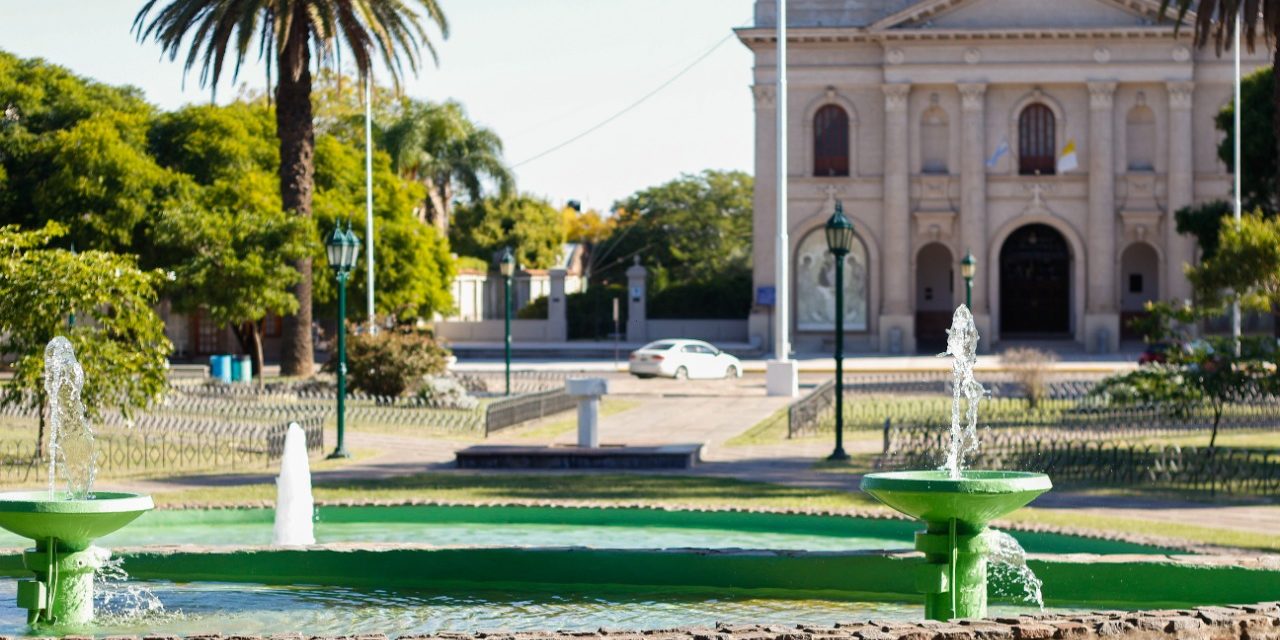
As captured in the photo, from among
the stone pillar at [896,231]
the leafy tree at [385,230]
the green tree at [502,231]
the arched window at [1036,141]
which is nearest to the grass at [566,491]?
the leafy tree at [385,230]

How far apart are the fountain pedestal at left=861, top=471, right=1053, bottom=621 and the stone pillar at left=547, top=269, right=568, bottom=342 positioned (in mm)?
57764

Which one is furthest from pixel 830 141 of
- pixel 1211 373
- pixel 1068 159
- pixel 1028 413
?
pixel 1211 373

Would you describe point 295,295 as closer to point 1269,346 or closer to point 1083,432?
point 1083,432

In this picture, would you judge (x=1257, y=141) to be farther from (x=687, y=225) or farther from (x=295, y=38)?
(x=687, y=225)

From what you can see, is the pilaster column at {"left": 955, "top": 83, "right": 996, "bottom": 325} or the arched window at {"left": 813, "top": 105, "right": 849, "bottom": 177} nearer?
the pilaster column at {"left": 955, "top": 83, "right": 996, "bottom": 325}

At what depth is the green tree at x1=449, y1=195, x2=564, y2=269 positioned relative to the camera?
83.2 metres

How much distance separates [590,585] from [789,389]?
1028 inches

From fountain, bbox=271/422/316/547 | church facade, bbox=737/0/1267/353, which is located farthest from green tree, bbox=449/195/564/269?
fountain, bbox=271/422/316/547

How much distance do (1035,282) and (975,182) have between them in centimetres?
486

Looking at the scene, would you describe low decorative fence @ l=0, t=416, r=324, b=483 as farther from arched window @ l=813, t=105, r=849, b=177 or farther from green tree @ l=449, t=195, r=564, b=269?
green tree @ l=449, t=195, r=564, b=269

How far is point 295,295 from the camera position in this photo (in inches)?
1537

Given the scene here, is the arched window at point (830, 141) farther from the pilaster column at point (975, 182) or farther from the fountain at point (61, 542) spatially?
the fountain at point (61, 542)

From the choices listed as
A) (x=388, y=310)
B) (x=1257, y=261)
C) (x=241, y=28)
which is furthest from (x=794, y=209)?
(x=1257, y=261)

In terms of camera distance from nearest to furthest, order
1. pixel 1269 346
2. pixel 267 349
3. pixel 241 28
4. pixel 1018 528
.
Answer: pixel 1018 528
pixel 1269 346
pixel 241 28
pixel 267 349
